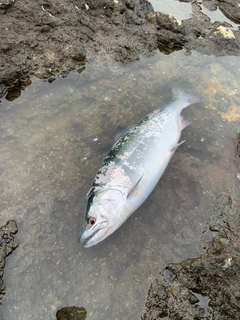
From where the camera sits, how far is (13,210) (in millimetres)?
3473

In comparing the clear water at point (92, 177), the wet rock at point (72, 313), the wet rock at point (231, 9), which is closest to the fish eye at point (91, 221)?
the clear water at point (92, 177)

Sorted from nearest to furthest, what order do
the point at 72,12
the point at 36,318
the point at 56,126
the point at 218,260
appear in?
the point at 36,318 < the point at 218,260 < the point at 56,126 < the point at 72,12

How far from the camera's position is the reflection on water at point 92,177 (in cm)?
310

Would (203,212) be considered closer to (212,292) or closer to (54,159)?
(212,292)

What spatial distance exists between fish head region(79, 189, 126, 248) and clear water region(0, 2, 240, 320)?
0.24 meters

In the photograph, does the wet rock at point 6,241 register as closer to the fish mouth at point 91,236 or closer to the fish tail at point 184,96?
the fish mouth at point 91,236

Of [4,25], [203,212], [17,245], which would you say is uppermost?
[203,212]

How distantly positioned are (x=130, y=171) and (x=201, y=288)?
1584mm

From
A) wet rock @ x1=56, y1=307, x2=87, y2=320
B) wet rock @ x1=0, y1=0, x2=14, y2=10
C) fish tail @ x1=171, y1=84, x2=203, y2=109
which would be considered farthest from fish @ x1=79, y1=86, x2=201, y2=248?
wet rock @ x1=0, y1=0, x2=14, y2=10

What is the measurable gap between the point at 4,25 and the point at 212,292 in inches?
196

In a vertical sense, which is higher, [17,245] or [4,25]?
[4,25]

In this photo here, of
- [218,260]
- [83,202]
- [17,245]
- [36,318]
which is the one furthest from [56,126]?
[218,260]

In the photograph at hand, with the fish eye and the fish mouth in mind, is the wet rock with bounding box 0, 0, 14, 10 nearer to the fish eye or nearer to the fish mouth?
the fish eye

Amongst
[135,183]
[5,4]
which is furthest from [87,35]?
[135,183]
